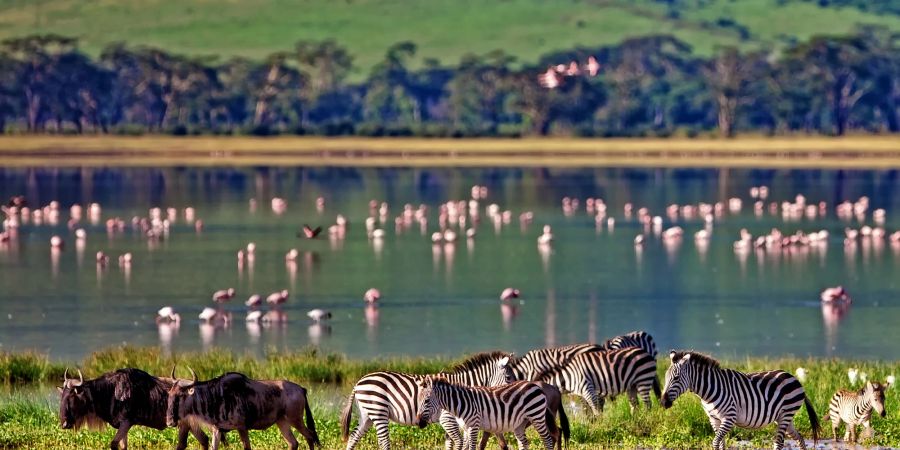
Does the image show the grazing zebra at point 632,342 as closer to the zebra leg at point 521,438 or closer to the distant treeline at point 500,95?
the zebra leg at point 521,438

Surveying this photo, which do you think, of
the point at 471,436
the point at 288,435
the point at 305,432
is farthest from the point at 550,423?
the point at 288,435

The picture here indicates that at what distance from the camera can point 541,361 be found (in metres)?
18.4

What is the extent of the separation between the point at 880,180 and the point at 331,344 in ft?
192

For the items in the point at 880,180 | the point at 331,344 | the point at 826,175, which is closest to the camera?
the point at 331,344

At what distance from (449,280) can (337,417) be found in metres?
20.9

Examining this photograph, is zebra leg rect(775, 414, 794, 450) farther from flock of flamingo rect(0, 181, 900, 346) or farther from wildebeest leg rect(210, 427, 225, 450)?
flock of flamingo rect(0, 181, 900, 346)

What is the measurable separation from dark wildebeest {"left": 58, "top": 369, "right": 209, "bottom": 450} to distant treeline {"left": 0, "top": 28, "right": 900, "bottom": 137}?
358 ft

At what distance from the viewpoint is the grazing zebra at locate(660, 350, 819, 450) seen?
1540 cm

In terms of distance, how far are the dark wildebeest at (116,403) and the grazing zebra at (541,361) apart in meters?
3.83

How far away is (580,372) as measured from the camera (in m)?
17.8

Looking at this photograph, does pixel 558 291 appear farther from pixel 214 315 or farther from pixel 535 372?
pixel 535 372

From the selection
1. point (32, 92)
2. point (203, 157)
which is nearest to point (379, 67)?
point (32, 92)

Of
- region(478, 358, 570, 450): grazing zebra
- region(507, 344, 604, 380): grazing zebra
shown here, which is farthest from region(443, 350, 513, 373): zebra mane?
region(478, 358, 570, 450): grazing zebra

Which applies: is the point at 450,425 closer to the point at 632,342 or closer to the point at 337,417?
the point at 337,417
